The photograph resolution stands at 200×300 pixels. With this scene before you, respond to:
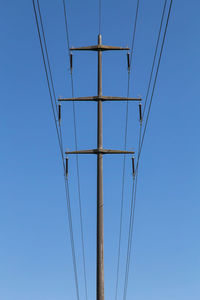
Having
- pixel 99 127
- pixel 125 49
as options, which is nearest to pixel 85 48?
pixel 125 49

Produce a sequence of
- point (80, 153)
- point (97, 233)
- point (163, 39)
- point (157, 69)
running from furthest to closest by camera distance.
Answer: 1. point (80, 153)
2. point (97, 233)
3. point (157, 69)
4. point (163, 39)

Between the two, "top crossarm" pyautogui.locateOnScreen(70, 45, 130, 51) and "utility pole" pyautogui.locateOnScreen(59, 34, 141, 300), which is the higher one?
"top crossarm" pyautogui.locateOnScreen(70, 45, 130, 51)

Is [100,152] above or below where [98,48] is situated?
below

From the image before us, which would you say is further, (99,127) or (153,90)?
(99,127)

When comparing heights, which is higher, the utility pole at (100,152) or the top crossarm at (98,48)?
the top crossarm at (98,48)

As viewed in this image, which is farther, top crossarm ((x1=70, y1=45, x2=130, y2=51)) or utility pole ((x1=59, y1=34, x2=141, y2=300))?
top crossarm ((x1=70, y1=45, x2=130, y2=51))

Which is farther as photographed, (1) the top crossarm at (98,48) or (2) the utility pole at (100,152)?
(1) the top crossarm at (98,48)

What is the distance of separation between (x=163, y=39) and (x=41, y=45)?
436 cm

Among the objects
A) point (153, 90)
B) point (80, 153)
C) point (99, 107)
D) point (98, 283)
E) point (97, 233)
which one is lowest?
point (98, 283)

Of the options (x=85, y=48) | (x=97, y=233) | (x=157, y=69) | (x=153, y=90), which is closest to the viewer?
(x=157, y=69)

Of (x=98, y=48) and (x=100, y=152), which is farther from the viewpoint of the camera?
(x=98, y=48)

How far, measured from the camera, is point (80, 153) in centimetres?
2623

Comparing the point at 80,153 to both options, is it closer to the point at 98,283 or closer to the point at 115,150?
the point at 115,150

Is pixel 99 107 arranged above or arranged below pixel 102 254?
above
